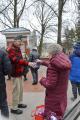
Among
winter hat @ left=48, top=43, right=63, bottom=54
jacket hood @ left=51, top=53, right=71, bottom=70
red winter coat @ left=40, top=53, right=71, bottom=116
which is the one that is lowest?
red winter coat @ left=40, top=53, right=71, bottom=116

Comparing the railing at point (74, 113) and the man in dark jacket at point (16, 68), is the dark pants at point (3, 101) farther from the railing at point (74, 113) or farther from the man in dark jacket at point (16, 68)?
the railing at point (74, 113)

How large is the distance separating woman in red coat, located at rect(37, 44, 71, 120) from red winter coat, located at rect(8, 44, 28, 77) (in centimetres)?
239

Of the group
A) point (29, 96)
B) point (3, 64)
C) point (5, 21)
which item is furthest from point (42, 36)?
point (3, 64)

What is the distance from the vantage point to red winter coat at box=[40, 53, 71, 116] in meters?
6.09

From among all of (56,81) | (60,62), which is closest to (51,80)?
(56,81)


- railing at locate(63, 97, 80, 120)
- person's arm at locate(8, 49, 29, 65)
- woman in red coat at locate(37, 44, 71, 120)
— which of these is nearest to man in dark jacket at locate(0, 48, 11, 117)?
woman in red coat at locate(37, 44, 71, 120)

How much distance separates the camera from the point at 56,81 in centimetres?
614

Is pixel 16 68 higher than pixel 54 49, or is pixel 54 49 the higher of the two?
pixel 54 49

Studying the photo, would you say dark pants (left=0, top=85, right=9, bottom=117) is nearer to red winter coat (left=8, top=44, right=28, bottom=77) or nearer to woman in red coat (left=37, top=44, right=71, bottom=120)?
woman in red coat (left=37, top=44, right=71, bottom=120)

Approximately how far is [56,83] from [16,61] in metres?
2.69

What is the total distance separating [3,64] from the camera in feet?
23.8

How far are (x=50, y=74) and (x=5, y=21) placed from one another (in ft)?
125

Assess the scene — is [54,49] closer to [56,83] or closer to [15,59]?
[56,83]

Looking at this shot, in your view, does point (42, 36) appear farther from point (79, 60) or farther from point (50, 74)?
point (50, 74)
